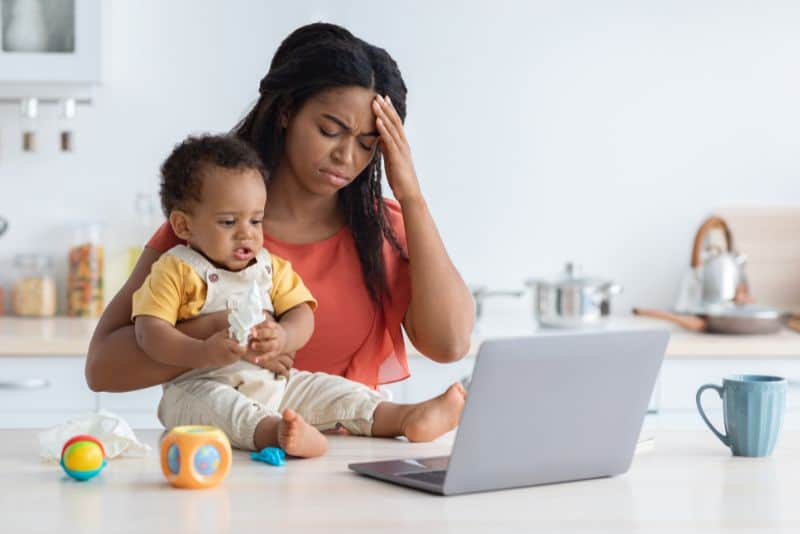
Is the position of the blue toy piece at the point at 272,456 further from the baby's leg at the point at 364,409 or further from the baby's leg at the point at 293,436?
the baby's leg at the point at 364,409

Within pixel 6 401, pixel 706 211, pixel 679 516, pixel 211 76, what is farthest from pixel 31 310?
pixel 679 516

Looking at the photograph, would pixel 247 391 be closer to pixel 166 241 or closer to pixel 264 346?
pixel 264 346

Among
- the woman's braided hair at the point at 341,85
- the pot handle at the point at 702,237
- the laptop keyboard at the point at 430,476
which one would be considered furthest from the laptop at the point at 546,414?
the pot handle at the point at 702,237

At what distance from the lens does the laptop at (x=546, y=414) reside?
1355 mm

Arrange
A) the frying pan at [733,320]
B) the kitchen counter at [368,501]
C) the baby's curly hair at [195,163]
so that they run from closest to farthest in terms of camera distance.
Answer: the kitchen counter at [368,501] → the baby's curly hair at [195,163] → the frying pan at [733,320]

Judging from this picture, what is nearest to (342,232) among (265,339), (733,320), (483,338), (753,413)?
(265,339)

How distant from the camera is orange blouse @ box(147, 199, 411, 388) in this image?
206 cm

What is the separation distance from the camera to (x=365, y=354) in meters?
2.10

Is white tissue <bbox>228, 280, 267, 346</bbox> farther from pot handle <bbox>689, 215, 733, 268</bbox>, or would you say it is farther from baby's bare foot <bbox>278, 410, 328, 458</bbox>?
pot handle <bbox>689, 215, 733, 268</bbox>

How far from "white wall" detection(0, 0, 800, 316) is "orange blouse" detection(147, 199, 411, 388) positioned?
62.2 inches

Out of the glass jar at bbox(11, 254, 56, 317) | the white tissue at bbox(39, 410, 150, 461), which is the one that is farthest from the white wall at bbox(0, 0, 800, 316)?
the white tissue at bbox(39, 410, 150, 461)

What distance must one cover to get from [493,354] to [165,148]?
2420 millimetres

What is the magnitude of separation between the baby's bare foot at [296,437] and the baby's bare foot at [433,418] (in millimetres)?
180

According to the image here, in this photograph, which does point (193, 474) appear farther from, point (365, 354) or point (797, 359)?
point (797, 359)
